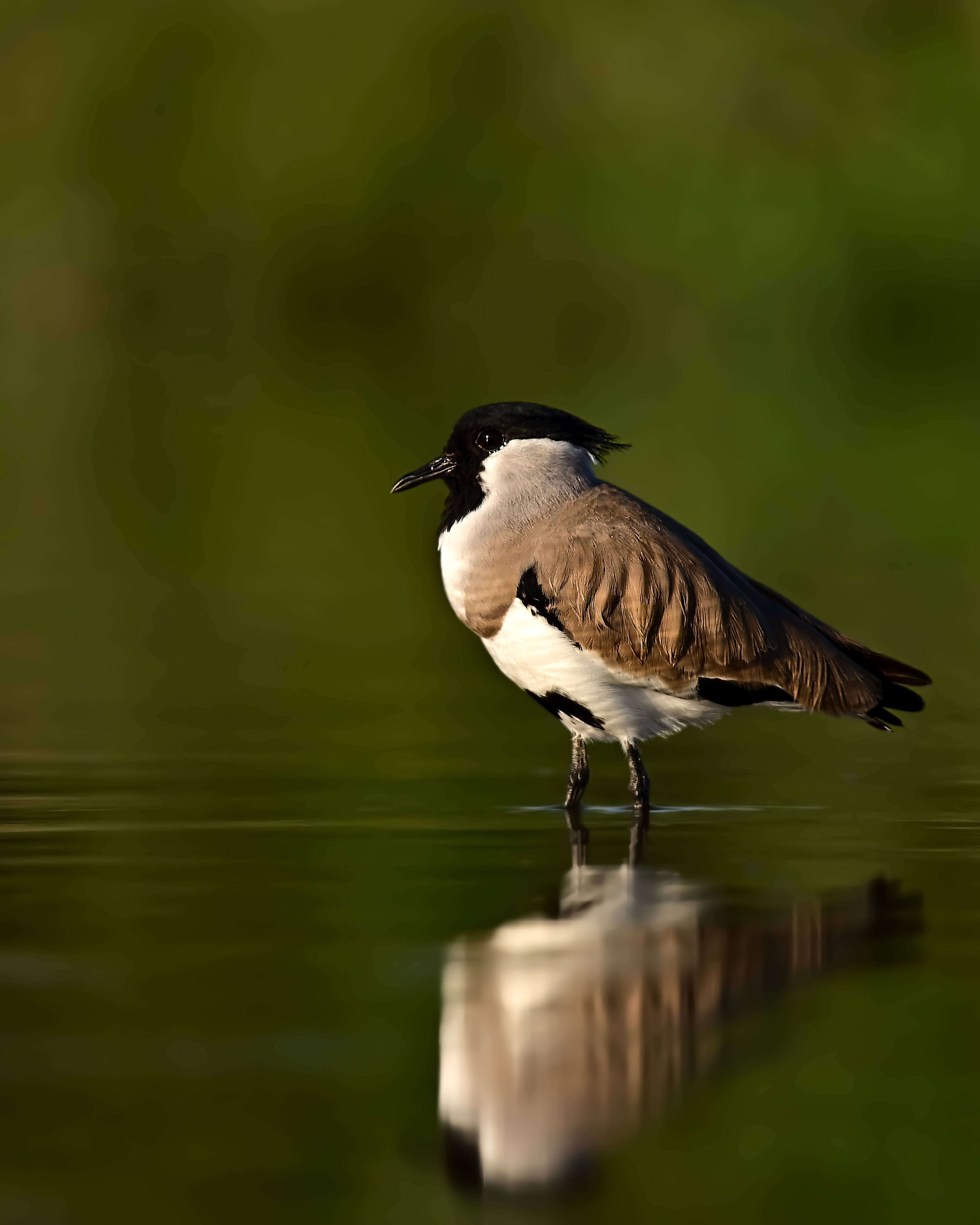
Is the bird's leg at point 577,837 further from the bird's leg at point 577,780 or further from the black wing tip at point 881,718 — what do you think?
the black wing tip at point 881,718

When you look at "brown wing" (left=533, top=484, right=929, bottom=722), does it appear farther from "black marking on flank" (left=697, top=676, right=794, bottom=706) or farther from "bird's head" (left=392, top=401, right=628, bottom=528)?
"bird's head" (left=392, top=401, right=628, bottom=528)

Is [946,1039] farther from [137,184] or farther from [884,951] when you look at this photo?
[137,184]

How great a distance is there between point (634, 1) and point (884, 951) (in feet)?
205

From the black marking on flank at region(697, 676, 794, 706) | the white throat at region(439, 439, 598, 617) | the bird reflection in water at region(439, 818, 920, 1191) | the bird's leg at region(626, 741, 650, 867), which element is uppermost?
the white throat at region(439, 439, 598, 617)

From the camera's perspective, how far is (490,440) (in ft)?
27.0

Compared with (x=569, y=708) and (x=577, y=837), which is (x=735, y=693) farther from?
(x=577, y=837)

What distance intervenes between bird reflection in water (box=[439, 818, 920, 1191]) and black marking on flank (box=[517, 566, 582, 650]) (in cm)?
100

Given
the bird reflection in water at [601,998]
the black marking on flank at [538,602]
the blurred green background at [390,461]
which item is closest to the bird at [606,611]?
the black marking on flank at [538,602]

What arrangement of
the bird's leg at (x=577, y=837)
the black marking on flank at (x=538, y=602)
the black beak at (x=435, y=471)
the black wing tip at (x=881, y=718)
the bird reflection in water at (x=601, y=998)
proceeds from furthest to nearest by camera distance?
1. the black beak at (x=435, y=471)
2. the black wing tip at (x=881, y=718)
3. the black marking on flank at (x=538, y=602)
4. the bird's leg at (x=577, y=837)
5. the bird reflection in water at (x=601, y=998)

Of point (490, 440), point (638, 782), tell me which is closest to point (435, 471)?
point (490, 440)

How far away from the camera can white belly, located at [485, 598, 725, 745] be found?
25.3ft

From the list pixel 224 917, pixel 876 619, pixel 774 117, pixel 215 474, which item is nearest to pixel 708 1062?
pixel 224 917

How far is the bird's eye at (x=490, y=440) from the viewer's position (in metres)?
8.21

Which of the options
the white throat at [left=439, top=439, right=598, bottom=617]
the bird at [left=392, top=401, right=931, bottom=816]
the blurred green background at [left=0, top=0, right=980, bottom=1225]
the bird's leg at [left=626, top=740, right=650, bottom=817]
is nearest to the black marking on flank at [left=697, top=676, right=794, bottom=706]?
the bird at [left=392, top=401, right=931, bottom=816]
